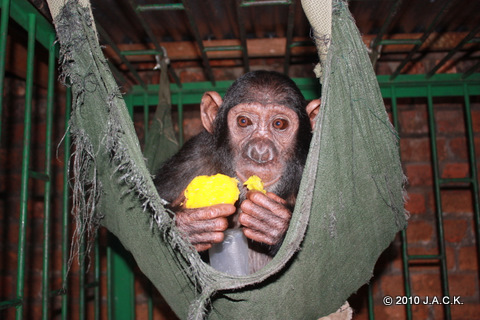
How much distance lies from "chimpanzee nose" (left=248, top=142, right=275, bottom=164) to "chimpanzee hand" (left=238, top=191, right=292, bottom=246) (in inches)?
17.9

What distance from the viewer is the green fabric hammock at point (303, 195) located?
1217mm

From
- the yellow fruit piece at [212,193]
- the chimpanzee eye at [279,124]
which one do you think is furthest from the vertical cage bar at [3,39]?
the chimpanzee eye at [279,124]

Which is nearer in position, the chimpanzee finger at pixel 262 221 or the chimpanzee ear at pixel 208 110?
the chimpanzee finger at pixel 262 221

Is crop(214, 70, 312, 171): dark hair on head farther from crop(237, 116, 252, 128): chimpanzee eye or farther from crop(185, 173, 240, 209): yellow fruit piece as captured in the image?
crop(185, 173, 240, 209): yellow fruit piece

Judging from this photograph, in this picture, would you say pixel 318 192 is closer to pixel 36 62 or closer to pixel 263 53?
pixel 263 53

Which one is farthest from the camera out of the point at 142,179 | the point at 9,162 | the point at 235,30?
the point at 9,162

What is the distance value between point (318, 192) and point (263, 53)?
1916 millimetres

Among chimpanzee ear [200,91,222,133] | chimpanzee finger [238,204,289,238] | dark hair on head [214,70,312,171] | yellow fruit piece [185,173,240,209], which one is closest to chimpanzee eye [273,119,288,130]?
dark hair on head [214,70,312,171]

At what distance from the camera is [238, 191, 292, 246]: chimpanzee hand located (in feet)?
5.24

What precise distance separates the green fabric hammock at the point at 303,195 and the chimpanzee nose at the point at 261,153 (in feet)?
2.26

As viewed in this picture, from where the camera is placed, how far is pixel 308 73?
3.50 metres

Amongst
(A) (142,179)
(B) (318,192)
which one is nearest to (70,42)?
(A) (142,179)

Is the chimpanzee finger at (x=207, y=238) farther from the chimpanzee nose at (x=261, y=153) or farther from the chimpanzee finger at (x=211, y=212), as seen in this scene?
the chimpanzee nose at (x=261, y=153)

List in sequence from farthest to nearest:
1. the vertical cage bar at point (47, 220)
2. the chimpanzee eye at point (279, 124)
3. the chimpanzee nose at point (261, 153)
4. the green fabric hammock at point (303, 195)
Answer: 1. the chimpanzee eye at point (279, 124)
2. the chimpanzee nose at point (261, 153)
3. the vertical cage bar at point (47, 220)
4. the green fabric hammock at point (303, 195)
